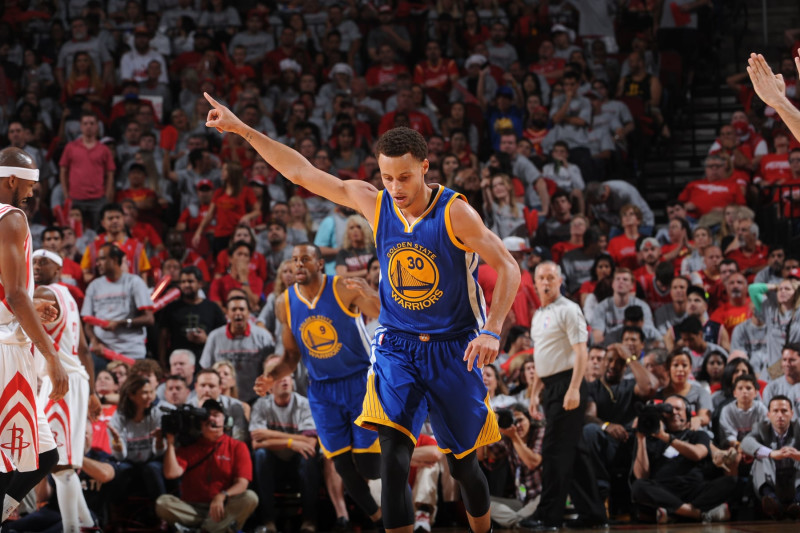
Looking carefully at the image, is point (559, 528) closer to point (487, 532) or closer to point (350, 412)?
point (350, 412)

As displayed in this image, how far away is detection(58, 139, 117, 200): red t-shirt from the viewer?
1212 centimetres

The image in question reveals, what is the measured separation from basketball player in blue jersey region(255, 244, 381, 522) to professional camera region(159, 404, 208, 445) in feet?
4.64

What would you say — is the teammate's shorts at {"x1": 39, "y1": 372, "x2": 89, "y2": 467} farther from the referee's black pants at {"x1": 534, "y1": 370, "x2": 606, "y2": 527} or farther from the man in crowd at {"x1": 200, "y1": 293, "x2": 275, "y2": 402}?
the referee's black pants at {"x1": 534, "y1": 370, "x2": 606, "y2": 527}

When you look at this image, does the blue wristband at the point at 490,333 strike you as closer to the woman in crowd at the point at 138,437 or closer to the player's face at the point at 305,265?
the player's face at the point at 305,265

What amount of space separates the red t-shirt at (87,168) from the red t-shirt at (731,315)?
7.32 m

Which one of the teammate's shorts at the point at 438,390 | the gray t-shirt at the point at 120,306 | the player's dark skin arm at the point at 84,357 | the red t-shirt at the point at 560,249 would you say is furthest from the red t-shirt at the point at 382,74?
the teammate's shorts at the point at 438,390

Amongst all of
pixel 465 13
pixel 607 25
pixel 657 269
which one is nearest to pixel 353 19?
pixel 465 13

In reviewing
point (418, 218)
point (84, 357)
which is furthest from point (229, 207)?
point (418, 218)

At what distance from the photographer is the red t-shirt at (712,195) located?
11711mm

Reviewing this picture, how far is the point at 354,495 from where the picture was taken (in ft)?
22.4

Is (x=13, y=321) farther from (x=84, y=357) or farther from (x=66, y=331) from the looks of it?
(x=84, y=357)

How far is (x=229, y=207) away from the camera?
11758 mm

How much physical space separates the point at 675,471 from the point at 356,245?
12.8 feet

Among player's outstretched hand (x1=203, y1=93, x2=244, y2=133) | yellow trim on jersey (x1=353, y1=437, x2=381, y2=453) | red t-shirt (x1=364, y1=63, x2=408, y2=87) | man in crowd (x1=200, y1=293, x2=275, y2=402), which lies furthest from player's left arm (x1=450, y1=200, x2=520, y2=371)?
red t-shirt (x1=364, y1=63, x2=408, y2=87)
